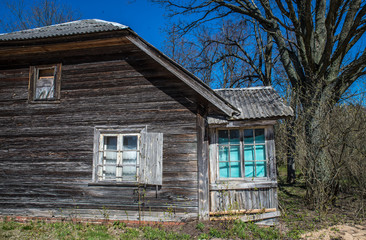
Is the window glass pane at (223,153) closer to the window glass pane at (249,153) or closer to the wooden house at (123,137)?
the wooden house at (123,137)

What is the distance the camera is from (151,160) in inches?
264

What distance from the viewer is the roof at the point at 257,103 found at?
680 centimetres

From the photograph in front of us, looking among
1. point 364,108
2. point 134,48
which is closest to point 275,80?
point 364,108

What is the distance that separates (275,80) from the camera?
19.7m

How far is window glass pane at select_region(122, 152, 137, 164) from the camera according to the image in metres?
6.89

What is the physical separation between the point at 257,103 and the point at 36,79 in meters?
6.36

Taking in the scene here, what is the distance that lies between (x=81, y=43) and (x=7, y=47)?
2095mm

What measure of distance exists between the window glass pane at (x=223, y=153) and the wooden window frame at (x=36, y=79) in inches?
185

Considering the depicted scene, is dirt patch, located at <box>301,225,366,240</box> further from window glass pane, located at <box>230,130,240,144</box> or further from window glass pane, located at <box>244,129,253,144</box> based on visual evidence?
window glass pane, located at <box>230,130,240,144</box>

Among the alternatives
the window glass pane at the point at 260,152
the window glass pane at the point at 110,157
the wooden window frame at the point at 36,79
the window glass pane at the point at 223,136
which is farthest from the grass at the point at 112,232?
the wooden window frame at the point at 36,79

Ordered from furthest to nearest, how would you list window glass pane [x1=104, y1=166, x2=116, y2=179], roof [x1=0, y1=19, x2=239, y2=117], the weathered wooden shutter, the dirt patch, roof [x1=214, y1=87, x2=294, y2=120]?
window glass pane [x1=104, y1=166, x2=116, y2=179], roof [x1=214, y1=87, x2=294, y2=120], the weathered wooden shutter, roof [x1=0, y1=19, x2=239, y2=117], the dirt patch

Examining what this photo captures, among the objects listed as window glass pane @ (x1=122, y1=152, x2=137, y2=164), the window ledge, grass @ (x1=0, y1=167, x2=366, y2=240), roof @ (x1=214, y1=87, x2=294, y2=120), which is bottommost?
grass @ (x1=0, y1=167, x2=366, y2=240)

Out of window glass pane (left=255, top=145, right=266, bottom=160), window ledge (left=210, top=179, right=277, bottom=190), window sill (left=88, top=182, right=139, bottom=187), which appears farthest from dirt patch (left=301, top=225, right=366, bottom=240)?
window sill (left=88, top=182, right=139, bottom=187)

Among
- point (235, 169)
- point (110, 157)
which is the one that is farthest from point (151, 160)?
point (235, 169)
